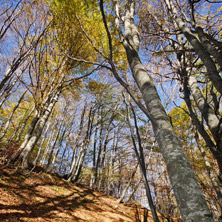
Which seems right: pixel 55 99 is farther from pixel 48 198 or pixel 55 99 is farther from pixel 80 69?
pixel 48 198

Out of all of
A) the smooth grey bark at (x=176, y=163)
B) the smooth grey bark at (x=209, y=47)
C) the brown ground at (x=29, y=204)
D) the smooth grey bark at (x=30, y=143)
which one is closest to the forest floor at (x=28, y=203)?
the brown ground at (x=29, y=204)

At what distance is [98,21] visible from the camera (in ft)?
22.4

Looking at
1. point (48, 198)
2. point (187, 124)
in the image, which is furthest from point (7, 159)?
point (187, 124)

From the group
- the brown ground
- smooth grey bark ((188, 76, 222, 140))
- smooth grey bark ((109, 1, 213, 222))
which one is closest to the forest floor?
the brown ground

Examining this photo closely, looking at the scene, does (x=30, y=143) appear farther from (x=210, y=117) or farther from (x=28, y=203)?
(x=210, y=117)

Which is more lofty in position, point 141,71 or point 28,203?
point 141,71

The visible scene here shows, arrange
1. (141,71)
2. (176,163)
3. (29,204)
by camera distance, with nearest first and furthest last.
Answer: (176,163), (141,71), (29,204)

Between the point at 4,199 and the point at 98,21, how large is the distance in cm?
766

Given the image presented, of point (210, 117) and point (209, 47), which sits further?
point (210, 117)

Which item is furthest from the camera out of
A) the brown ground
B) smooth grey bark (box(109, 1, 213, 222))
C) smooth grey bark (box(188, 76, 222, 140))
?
the brown ground

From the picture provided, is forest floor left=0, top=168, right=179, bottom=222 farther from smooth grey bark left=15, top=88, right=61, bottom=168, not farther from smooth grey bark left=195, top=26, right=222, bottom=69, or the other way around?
smooth grey bark left=195, top=26, right=222, bottom=69

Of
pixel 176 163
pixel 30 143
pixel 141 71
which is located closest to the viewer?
pixel 176 163

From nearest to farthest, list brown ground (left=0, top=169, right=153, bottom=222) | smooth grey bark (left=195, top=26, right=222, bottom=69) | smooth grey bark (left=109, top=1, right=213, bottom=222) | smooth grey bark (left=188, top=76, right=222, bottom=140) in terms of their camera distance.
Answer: smooth grey bark (left=109, top=1, right=213, bottom=222) → smooth grey bark (left=195, top=26, right=222, bottom=69) → smooth grey bark (left=188, top=76, right=222, bottom=140) → brown ground (left=0, top=169, right=153, bottom=222)

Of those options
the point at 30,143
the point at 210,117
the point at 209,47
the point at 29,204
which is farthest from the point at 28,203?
the point at 209,47
